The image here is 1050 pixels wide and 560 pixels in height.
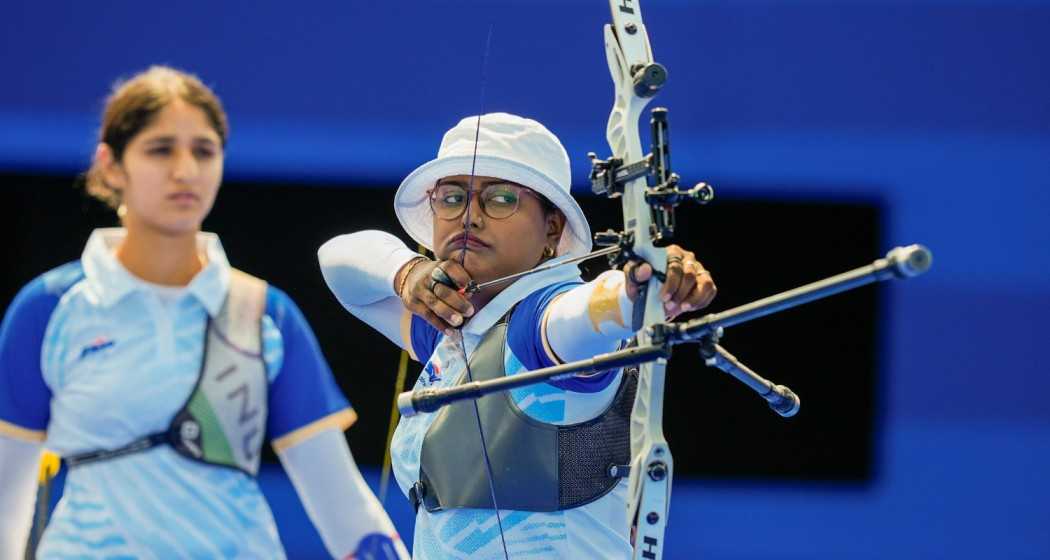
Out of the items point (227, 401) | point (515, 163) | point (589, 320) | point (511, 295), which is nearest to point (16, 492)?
point (227, 401)

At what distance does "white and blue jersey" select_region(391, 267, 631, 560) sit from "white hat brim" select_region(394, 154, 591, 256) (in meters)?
0.14

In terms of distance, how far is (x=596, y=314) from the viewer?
2.25m

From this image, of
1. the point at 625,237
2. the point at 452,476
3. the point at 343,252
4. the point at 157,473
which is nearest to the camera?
the point at 157,473

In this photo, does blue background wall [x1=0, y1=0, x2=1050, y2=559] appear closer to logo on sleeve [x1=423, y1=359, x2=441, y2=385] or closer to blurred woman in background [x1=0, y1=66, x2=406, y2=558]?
logo on sleeve [x1=423, y1=359, x2=441, y2=385]

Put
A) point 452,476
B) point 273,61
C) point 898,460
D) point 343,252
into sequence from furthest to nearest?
→ point 898,460, point 273,61, point 343,252, point 452,476

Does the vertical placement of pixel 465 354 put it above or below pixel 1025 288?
below

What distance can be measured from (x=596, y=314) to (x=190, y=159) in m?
0.68

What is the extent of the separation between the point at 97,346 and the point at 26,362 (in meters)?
0.09

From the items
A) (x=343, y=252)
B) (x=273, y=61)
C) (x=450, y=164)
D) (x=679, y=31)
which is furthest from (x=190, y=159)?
(x=679, y=31)

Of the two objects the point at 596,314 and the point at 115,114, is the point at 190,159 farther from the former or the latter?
the point at 596,314

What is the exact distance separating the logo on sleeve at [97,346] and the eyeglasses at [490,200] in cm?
88

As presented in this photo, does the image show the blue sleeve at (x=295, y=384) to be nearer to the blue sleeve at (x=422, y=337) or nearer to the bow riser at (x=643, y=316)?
the bow riser at (x=643, y=316)

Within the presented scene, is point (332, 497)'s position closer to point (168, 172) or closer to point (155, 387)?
point (155, 387)

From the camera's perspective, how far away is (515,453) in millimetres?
2484
